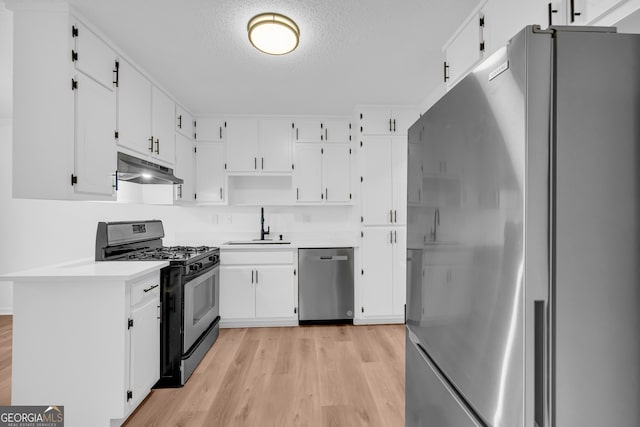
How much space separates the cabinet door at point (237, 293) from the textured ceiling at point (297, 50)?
1889 millimetres

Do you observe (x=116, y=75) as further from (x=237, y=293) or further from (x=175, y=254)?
(x=237, y=293)

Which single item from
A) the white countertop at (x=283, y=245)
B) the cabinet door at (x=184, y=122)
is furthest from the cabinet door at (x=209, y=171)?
the white countertop at (x=283, y=245)

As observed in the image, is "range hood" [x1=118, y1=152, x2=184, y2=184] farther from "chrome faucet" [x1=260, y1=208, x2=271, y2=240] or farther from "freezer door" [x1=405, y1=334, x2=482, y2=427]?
"freezer door" [x1=405, y1=334, x2=482, y2=427]

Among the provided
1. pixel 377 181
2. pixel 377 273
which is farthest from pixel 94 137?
pixel 377 273

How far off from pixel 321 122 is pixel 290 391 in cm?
292

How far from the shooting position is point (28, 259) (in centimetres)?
369

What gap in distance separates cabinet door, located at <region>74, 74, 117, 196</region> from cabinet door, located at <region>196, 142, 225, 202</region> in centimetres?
154

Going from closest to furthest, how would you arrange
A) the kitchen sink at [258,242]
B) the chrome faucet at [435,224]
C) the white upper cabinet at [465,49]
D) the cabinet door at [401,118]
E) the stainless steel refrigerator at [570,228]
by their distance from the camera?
the stainless steel refrigerator at [570,228] → the chrome faucet at [435,224] → the white upper cabinet at [465,49] → the cabinet door at [401,118] → the kitchen sink at [258,242]

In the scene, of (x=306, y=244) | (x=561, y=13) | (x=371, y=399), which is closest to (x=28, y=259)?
(x=306, y=244)

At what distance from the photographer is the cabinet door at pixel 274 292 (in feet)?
11.4

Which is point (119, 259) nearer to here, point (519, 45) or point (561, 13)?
point (519, 45)

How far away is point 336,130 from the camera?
12.6 ft

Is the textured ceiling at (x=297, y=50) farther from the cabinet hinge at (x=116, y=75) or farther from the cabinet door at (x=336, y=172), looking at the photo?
the cabinet door at (x=336, y=172)

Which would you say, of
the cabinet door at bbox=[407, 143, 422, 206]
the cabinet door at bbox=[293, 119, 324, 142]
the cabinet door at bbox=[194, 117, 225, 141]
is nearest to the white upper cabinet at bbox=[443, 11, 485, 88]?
the cabinet door at bbox=[407, 143, 422, 206]
